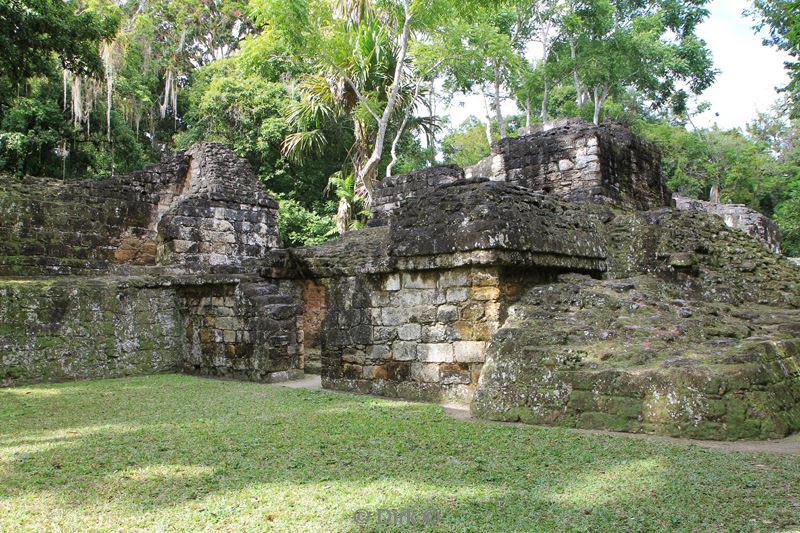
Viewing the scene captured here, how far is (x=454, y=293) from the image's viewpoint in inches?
241

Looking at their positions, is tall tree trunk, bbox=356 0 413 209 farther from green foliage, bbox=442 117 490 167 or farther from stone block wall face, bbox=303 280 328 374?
green foliage, bbox=442 117 490 167

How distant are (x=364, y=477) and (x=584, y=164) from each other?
9.15m

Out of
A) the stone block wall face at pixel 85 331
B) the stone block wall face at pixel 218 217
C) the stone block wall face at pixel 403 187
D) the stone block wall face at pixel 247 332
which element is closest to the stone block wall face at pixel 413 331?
the stone block wall face at pixel 247 332

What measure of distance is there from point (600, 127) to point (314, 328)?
6889mm

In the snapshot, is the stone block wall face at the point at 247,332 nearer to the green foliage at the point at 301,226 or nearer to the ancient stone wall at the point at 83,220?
the ancient stone wall at the point at 83,220

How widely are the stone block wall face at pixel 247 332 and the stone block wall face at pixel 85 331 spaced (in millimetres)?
525

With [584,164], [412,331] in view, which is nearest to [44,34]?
[412,331]

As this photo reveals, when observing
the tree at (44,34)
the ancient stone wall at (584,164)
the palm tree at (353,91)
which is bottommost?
the ancient stone wall at (584,164)

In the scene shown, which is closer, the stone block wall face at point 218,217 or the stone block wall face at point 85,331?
the stone block wall face at point 85,331

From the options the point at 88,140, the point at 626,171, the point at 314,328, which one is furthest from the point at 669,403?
the point at 88,140

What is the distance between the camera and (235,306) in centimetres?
887

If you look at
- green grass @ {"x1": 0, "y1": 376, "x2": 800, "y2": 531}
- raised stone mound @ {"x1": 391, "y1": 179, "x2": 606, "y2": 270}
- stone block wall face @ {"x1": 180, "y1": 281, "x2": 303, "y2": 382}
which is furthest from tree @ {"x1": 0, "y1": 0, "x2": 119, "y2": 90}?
raised stone mound @ {"x1": 391, "y1": 179, "x2": 606, "y2": 270}

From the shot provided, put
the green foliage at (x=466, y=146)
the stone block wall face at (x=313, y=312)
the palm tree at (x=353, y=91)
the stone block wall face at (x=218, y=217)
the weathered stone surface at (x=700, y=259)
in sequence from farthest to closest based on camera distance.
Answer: the green foliage at (x=466, y=146)
the palm tree at (x=353, y=91)
the stone block wall face at (x=218, y=217)
the stone block wall face at (x=313, y=312)
the weathered stone surface at (x=700, y=259)

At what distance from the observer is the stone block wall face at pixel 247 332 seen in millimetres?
8516
